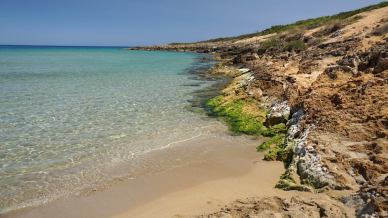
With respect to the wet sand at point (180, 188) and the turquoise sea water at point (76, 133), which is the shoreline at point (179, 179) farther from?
the turquoise sea water at point (76, 133)

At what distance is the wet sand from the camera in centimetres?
791

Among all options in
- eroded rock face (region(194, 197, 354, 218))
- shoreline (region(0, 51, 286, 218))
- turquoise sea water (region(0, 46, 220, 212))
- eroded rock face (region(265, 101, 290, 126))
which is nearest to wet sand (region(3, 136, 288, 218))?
shoreline (region(0, 51, 286, 218))

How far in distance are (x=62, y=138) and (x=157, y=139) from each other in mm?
3398

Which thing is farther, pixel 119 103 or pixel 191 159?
pixel 119 103

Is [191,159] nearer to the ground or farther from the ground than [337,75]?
nearer to the ground

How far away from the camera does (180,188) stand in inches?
356

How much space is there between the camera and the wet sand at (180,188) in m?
7.91

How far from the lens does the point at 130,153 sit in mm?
11922

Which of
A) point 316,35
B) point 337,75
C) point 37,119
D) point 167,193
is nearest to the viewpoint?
point 167,193

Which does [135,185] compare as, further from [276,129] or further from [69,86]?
[69,86]

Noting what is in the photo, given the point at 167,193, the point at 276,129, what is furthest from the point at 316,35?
the point at 167,193

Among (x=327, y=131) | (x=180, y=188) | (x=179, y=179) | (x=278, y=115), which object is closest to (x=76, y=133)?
(x=179, y=179)

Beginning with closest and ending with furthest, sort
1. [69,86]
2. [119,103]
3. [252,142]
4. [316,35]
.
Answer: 1. [252,142]
2. [119,103]
3. [69,86]
4. [316,35]

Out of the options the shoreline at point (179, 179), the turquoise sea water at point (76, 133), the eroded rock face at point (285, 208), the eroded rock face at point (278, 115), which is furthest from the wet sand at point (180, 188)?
A: the eroded rock face at point (278, 115)
